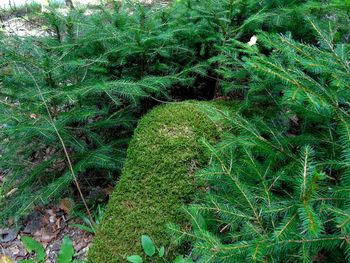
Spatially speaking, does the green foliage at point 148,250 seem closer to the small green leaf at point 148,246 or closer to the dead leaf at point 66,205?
the small green leaf at point 148,246

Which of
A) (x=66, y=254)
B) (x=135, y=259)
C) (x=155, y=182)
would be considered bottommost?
(x=66, y=254)

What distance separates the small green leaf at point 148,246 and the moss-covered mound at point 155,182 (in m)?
0.06

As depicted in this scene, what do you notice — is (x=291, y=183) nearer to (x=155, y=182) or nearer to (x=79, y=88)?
(x=155, y=182)

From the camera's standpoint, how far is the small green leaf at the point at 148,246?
6.85 feet

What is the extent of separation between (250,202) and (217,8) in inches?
75.3

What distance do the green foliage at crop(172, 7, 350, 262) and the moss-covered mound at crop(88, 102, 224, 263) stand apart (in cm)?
36

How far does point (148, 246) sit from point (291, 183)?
3.12 ft

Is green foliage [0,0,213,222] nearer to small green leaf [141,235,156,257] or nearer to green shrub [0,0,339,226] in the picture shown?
green shrub [0,0,339,226]

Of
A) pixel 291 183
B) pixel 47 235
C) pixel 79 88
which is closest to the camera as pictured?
pixel 291 183

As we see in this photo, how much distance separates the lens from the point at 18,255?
2.93 metres

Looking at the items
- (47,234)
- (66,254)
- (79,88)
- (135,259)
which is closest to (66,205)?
(47,234)

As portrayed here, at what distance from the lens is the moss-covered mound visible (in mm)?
2219

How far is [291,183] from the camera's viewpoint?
5.84 ft

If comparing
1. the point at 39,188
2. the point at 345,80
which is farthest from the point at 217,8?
the point at 39,188
